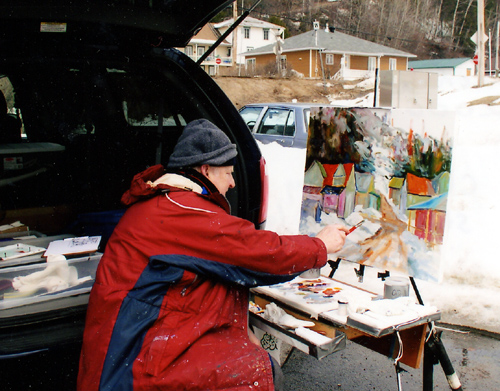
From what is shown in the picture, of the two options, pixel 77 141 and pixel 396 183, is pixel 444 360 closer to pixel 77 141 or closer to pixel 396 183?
pixel 396 183

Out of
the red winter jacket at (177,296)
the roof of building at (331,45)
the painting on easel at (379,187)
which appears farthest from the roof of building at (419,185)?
the roof of building at (331,45)

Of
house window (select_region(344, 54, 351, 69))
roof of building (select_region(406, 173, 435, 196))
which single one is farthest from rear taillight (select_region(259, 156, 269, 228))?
house window (select_region(344, 54, 351, 69))

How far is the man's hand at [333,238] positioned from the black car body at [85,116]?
30.7 inches

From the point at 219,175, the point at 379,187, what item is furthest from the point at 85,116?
the point at 379,187

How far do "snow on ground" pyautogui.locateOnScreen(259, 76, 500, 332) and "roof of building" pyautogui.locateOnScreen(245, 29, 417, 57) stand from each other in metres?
36.6

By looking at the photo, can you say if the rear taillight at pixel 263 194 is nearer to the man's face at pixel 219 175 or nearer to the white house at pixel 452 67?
the man's face at pixel 219 175

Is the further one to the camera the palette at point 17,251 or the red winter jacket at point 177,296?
the palette at point 17,251

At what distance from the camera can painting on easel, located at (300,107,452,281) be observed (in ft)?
10.1

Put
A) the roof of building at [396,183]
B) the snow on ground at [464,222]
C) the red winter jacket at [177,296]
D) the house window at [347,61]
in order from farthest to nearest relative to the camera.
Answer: the house window at [347,61], the snow on ground at [464,222], the roof of building at [396,183], the red winter jacket at [177,296]

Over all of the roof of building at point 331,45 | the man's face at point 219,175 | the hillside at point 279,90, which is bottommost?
the man's face at point 219,175

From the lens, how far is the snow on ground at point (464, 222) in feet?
13.6

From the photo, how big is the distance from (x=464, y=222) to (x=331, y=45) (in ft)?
138

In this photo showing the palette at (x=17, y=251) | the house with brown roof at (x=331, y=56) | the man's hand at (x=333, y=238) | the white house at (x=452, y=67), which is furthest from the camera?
the white house at (x=452, y=67)

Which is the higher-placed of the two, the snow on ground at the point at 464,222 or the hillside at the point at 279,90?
the hillside at the point at 279,90
